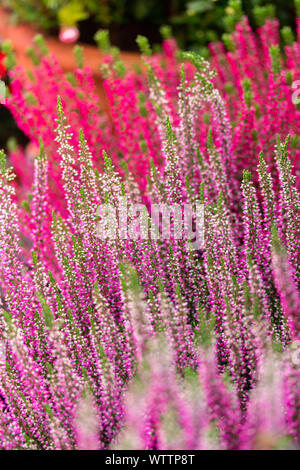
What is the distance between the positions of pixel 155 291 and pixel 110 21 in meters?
2.55

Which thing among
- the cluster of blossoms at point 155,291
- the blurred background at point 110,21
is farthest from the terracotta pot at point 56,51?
the cluster of blossoms at point 155,291

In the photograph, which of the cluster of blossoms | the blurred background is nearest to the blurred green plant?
the blurred background

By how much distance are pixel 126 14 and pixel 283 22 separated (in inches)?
37.1

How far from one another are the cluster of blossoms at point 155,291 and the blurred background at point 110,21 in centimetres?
148

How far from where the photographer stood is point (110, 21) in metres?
3.34

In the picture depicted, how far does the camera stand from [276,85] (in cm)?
149

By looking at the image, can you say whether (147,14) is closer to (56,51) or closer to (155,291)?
(56,51)

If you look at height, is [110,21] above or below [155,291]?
above

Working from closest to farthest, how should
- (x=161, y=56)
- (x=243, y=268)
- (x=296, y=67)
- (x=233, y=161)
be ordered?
(x=243, y=268) < (x=233, y=161) < (x=296, y=67) < (x=161, y=56)

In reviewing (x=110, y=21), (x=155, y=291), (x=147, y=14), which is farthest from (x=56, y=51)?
(x=155, y=291)
